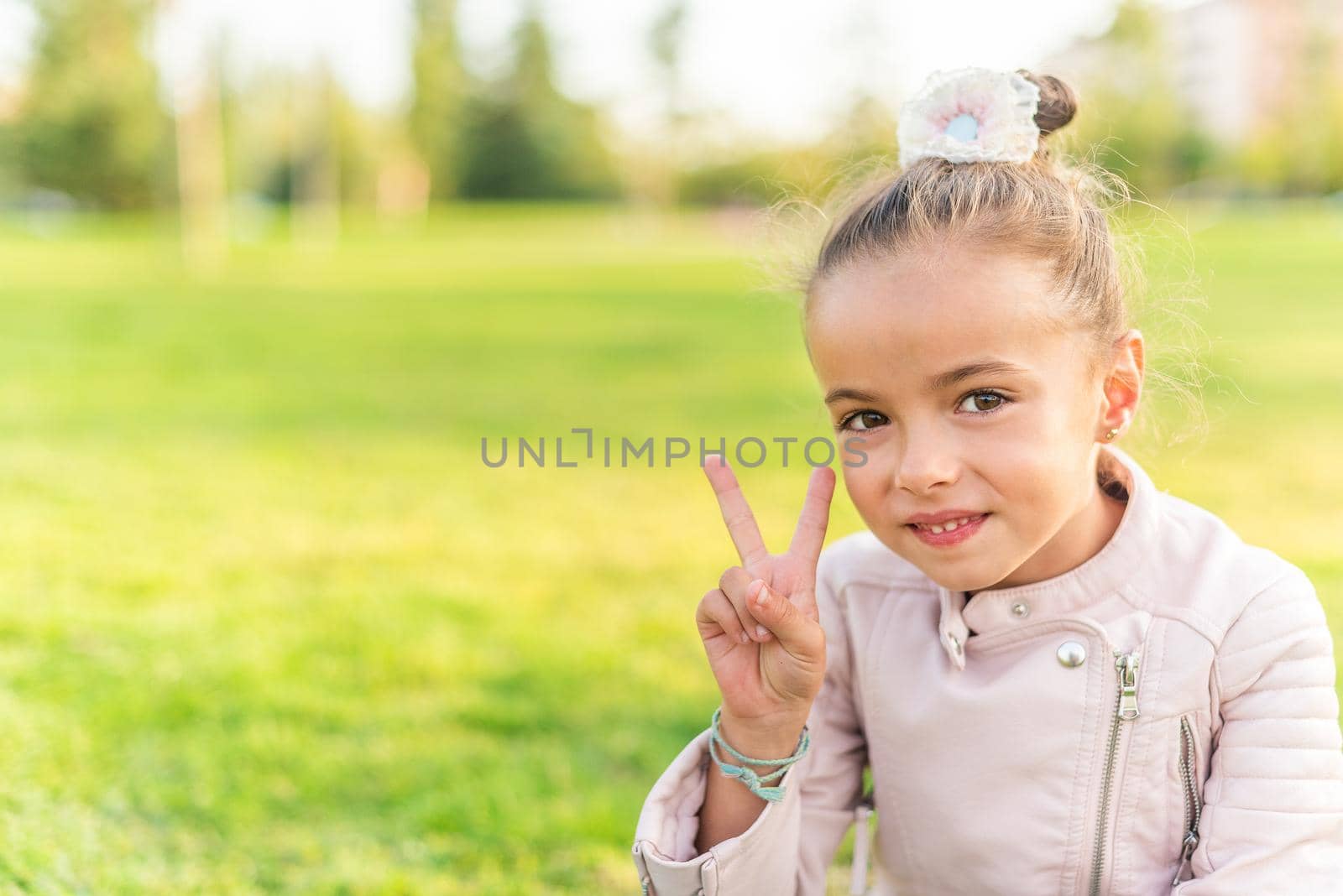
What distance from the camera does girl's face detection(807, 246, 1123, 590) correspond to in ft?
4.81

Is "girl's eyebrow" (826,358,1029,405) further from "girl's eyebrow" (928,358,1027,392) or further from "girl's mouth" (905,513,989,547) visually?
"girl's mouth" (905,513,989,547)

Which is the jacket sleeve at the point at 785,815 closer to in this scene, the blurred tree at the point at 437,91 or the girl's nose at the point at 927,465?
the girl's nose at the point at 927,465

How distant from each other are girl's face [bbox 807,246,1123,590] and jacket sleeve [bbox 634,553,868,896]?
0.30 meters

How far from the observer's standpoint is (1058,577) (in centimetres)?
158

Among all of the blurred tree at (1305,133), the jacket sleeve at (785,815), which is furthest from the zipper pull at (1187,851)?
the blurred tree at (1305,133)

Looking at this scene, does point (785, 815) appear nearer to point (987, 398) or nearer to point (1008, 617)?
point (1008, 617)

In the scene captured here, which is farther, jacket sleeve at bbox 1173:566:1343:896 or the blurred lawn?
the blurred lawn

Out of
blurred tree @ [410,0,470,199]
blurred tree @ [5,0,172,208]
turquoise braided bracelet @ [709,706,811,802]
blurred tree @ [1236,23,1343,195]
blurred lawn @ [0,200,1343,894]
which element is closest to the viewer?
turquoise braided bracelet @ [709,706,811,802]

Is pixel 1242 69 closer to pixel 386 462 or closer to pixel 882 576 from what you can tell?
pixel 386 462

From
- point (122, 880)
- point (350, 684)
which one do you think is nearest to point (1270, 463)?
point (350, 684)

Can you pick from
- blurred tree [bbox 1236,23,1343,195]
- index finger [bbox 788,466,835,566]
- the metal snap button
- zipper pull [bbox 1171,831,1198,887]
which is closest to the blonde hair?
index finger [bbox 788,466,835,566]

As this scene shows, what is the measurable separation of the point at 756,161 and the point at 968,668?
118ft

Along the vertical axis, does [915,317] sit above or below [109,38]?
below

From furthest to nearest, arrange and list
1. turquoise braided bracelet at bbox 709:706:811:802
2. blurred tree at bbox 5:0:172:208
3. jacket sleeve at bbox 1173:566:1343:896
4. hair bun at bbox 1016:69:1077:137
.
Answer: blurred tree at bbox 5:0:172:208 → hair bun at bbox 1016:69:1077:137 → turquoise braided bracelet at bbox 709:706:811:802 → jacket sleeve at bbox 1173:566:1343:896
